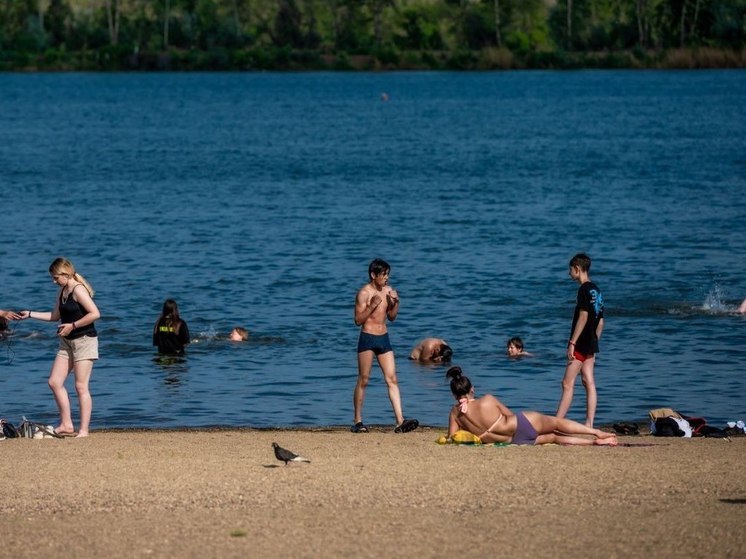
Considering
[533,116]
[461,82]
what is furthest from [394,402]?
[461,82]

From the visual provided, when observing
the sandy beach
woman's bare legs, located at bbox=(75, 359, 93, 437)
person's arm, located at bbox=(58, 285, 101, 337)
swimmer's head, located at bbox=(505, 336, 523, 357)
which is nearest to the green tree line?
swimmer's head, located at bbox=(505, 336, 523, 357)

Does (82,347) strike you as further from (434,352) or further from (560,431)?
(434,352)

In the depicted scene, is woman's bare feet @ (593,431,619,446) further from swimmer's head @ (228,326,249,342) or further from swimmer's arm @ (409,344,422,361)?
swimmer's head @ (228,326,249,342)

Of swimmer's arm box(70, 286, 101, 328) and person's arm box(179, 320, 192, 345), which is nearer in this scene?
swimmer's arm box(70, 286, 101, 328)

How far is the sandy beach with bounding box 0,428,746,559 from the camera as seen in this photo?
413 inches

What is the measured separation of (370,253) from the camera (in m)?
34.7

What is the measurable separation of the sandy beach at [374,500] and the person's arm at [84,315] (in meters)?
1.11

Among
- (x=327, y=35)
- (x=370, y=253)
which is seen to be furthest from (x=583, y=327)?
(x=327, y=35)

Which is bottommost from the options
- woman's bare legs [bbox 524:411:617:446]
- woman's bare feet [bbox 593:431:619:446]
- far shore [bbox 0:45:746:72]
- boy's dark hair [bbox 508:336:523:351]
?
far shore [bbox 0:45:746:72]

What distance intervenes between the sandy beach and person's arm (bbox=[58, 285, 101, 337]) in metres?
1.11

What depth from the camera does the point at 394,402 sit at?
14.9 m

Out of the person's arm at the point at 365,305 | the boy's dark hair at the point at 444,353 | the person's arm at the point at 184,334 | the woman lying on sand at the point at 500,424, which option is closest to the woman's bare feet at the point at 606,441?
the woman lying on sand at the point at 500,424

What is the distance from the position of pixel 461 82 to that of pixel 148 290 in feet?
402

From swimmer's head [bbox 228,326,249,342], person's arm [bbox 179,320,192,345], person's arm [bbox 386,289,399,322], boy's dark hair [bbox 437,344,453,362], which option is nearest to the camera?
person's arm [bbox 386,289,399,322]
